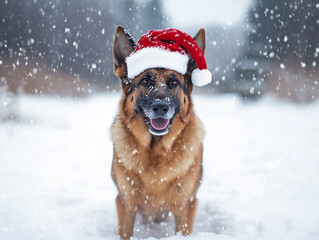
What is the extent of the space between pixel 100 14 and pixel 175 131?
12668 mm

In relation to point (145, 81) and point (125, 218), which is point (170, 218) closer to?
point (125, 218)

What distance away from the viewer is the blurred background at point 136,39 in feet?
30.3

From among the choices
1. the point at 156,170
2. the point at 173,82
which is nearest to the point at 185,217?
the point at 156,170

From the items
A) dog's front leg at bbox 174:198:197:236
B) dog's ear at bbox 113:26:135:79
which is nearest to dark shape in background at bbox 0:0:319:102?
dog's ear at bbox 113:26:135:79

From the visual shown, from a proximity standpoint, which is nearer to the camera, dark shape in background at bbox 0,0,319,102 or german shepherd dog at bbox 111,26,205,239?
german shepherd dog at bbox 111,26,205,239

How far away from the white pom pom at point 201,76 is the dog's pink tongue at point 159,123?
1.60 feet

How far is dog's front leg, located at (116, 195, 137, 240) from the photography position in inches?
93.3

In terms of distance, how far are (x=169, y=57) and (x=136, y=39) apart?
1110 centimetres

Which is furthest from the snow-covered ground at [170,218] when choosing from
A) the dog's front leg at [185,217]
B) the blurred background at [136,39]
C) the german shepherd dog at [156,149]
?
the blurred background at [136,39]

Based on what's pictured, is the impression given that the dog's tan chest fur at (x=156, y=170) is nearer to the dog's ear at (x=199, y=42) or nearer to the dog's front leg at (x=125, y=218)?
the dog's front leg at (x=125, y=218)

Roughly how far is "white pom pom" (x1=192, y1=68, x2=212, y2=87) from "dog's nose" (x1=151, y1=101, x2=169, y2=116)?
1.48ft

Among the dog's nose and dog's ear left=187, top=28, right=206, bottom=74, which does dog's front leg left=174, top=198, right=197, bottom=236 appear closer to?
the dog's nose

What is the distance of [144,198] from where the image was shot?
229 cm

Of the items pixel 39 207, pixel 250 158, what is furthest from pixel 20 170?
pixel 250 158
